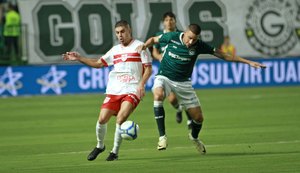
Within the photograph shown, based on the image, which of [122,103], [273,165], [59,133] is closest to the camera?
[273,165]

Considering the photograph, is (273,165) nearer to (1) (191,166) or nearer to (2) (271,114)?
(1) (191,166)

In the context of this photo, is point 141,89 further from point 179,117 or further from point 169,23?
point 179,117

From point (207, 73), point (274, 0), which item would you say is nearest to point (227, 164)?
point (207, 73)

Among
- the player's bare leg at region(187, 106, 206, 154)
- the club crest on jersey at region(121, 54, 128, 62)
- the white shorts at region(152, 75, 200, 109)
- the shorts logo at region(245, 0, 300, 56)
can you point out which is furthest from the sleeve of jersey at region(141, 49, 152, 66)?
the shorts logo at region(245, 0, 300, 56)

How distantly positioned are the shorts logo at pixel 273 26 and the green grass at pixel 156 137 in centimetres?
397

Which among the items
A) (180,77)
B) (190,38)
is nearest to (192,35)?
(190,38)

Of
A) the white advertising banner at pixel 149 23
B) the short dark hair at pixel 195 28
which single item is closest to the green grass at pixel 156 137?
the short dark hair at pixel 195 28

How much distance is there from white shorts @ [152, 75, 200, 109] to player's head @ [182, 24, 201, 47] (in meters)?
0.74

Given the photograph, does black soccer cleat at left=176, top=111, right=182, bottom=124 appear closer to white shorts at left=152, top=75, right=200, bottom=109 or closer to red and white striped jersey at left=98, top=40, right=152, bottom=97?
white shorts at left=152, top=75, right=200, bottom=109

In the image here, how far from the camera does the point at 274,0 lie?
113ft

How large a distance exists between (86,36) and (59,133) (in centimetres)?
1353

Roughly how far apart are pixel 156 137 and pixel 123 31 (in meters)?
4.60

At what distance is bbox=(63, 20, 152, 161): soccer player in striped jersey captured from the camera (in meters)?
14.2

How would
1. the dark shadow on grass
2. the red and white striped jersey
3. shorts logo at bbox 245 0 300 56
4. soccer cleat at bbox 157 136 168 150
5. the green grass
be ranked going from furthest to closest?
shorts logo at bbox 245 0 300 56, soccer cleat at bbox 157 136 168 150, the dark shadow on grass, the red and white striped jersey, the green grass
